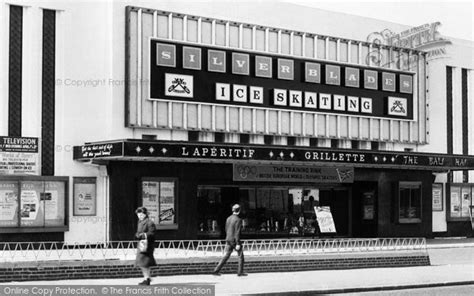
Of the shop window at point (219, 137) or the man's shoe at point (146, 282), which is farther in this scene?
the shop window at point (219, 137)

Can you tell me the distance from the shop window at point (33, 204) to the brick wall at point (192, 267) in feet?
22.0

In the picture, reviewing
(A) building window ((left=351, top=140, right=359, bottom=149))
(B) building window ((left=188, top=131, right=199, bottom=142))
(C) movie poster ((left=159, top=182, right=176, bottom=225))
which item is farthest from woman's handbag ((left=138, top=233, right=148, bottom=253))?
(A) building window ((left=351, top=140, right=359, bottom=149))

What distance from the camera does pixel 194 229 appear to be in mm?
24422

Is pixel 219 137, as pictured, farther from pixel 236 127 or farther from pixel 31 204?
pixel 31 204

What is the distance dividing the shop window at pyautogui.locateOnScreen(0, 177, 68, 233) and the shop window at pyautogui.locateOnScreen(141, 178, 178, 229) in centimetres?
255

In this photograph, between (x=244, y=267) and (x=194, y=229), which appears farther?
(x=194, y=229)

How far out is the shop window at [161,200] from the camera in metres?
23.8

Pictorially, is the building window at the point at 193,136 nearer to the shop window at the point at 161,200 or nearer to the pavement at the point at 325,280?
the shop window at the point at 161,200

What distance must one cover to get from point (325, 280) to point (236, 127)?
957cm

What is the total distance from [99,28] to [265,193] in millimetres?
8460

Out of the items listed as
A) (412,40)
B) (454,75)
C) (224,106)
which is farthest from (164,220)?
(454,75)

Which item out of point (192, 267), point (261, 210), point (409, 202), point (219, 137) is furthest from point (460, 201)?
point (192, 267)

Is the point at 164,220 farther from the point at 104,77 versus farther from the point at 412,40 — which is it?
the point at 412,40

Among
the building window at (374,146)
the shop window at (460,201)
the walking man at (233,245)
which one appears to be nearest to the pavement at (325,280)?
the walking man at (233,245)
